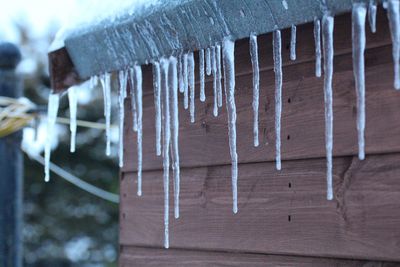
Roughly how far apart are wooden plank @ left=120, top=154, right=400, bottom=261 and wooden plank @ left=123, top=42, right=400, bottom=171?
4cm

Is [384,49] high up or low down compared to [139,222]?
up

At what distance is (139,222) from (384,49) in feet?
3.64

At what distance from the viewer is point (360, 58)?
1456 mm

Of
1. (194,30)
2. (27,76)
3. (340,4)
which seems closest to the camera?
(340,4)

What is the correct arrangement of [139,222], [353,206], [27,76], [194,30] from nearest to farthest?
[353,206] → [194,30] → [139,222] → [27,76]

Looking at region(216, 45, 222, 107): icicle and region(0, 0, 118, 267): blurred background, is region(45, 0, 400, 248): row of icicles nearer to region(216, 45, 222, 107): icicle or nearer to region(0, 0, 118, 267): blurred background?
region(216, 45, 222, 107): icicle

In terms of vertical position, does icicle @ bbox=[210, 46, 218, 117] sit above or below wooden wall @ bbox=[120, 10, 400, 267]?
above

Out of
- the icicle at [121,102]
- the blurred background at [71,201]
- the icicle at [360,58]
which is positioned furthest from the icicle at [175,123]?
the blurred background at [71,201]

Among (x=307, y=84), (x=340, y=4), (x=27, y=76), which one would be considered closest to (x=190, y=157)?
(x=307, y=84)

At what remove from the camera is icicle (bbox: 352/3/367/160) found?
4.71 feet

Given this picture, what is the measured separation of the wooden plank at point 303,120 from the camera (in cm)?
→ 155

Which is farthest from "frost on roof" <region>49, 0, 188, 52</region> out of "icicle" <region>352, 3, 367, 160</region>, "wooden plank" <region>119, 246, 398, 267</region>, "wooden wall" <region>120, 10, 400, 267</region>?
"wooden plank" <region>119, 246, 398, 267</region>

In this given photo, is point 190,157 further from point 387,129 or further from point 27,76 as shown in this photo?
point 27,76

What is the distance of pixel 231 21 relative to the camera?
172 centimetres
